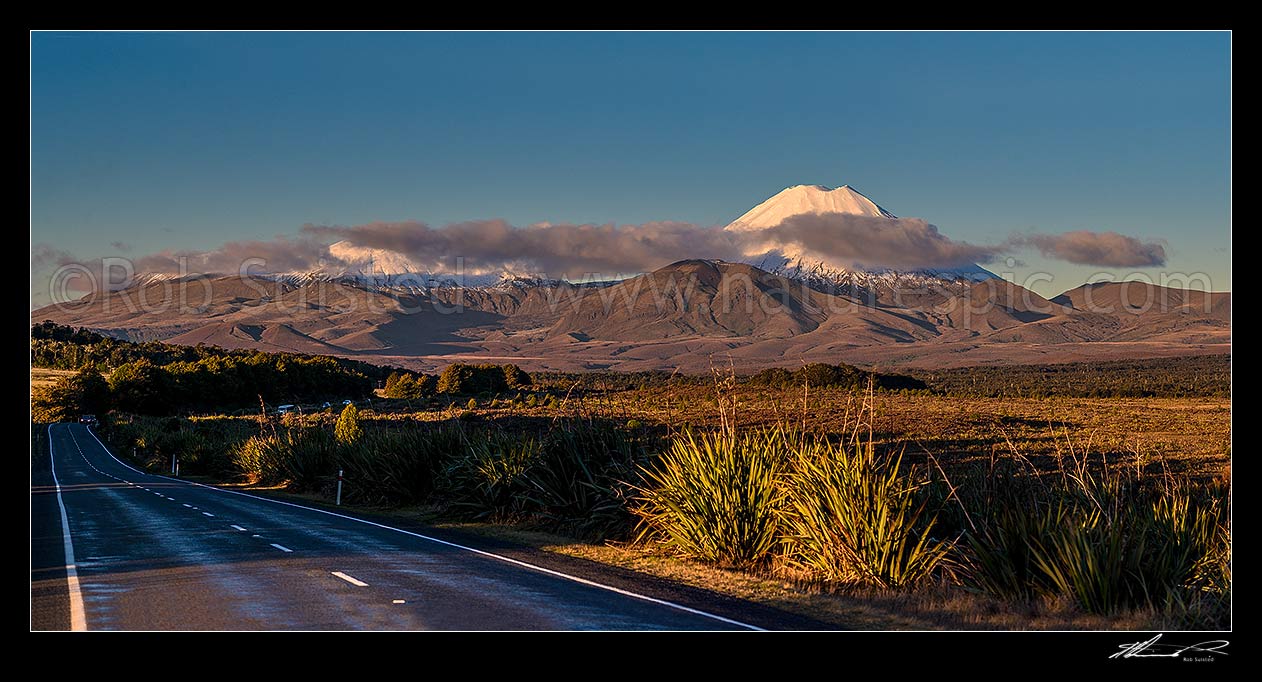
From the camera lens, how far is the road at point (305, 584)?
1138cm

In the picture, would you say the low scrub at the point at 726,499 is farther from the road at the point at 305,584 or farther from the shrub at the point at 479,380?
the shrub at the point at 479,380

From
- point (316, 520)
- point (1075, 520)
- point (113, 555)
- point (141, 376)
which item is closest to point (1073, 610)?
point (1075, 520)

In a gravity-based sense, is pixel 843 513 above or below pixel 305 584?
above

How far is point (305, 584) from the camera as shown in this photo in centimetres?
1393

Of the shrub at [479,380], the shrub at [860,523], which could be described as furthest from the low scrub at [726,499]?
the shrub at [479,380]

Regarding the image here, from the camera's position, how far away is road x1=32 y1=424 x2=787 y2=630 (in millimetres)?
11375
